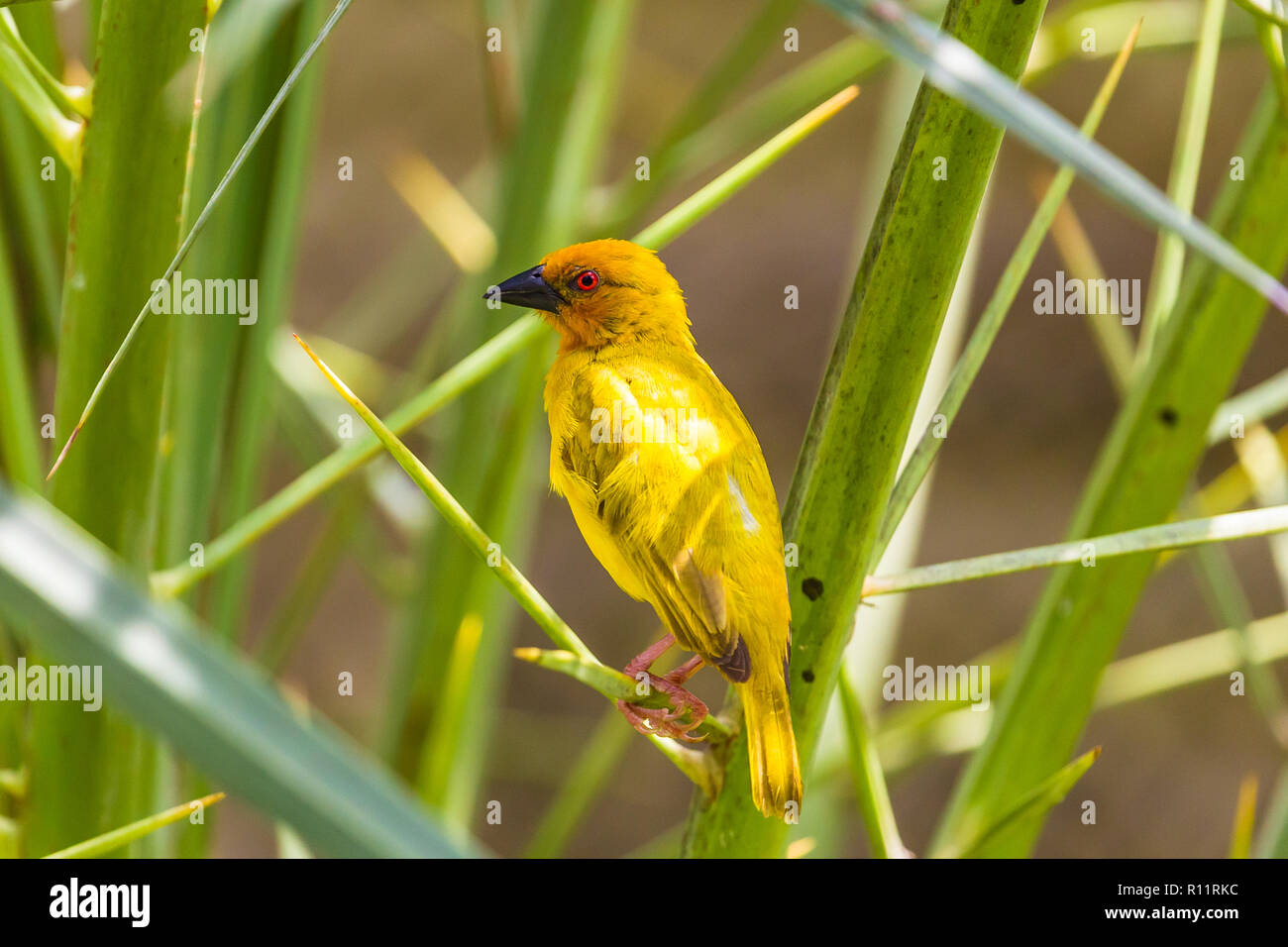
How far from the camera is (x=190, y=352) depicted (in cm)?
102

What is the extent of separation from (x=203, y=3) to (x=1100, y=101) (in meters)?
0.59

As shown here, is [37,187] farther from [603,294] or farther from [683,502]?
[683,502]

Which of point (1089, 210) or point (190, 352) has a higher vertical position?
point (1089, 210)

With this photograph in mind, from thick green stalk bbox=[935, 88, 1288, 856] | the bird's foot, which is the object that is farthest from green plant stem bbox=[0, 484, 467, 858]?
thick green stalk bbox=[935, 88, 1288, 856]

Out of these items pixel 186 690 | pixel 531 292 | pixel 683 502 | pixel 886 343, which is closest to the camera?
pixel 186 690

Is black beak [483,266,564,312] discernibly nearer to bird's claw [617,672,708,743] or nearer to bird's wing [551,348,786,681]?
bird's wing [551,348,786,681]

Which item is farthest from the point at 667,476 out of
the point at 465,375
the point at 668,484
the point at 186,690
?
the point at 186,690

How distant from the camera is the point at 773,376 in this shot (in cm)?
368

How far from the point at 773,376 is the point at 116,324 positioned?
10.00ft

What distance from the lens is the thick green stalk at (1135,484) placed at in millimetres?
920

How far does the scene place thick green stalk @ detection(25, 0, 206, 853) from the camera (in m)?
0.68

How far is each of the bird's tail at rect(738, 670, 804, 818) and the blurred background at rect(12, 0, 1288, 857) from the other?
2.51 metres

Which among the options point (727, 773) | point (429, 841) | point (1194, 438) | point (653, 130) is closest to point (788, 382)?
Answer: point (653, 130)
